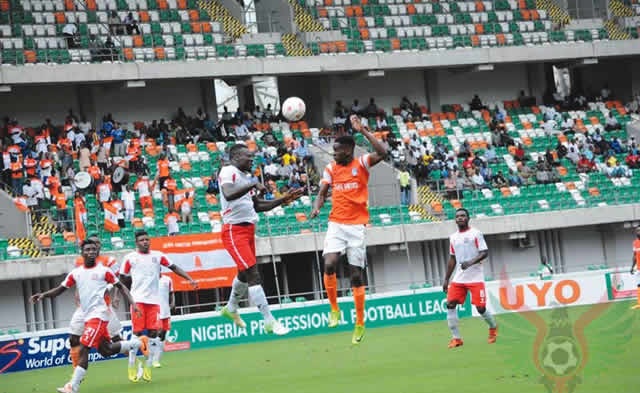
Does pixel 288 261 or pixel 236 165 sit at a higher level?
pixel 236 165

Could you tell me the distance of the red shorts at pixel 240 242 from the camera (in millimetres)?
15273

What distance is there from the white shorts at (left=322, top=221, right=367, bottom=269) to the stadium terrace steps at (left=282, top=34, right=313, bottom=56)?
29495 mm

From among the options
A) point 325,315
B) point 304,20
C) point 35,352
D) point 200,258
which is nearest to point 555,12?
point 304,20

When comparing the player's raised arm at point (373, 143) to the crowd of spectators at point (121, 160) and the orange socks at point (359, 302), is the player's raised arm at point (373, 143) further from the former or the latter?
the crowd of spectators at point (121, 160)

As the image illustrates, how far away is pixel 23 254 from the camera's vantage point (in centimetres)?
3491

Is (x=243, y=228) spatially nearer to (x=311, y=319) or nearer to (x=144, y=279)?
(x=144, y=279)

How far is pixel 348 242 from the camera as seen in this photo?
51.6 ft

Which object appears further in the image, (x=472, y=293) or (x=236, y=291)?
(x=472, y=293)

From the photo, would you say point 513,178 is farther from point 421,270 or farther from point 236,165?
point 236,165

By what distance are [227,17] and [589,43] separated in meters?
14.6

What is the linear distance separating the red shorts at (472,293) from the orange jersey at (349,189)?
10.5 ft

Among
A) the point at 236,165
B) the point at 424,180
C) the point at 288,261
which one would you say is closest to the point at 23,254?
the point at 288,261

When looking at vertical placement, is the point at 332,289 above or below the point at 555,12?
below

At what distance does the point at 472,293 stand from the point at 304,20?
1157 inches
